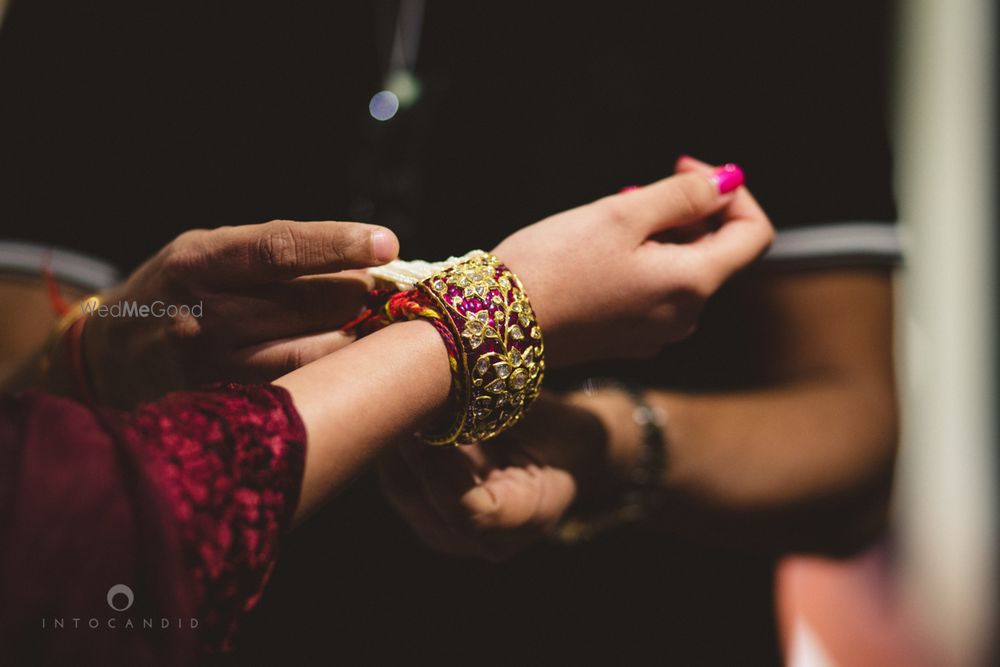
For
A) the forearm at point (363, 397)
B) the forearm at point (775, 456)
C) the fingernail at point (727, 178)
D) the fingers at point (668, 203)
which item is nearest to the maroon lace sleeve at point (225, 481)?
the forearm at point (363, 397)

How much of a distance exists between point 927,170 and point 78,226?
188cm

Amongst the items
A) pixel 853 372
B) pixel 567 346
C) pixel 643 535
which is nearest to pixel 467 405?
pixel 567 346

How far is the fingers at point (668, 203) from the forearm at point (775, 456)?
0.92 feet

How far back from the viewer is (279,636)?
24.6 inches

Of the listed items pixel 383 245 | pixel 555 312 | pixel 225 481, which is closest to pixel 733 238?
pixel 555 312

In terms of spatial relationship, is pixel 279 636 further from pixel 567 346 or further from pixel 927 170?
pixel 927 170

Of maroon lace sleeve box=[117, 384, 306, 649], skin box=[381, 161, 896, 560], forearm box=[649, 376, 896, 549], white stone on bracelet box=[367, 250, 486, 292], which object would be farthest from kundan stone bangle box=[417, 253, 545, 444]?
forearm box=[649, 376, 896, 549]

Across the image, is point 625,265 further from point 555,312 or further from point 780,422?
point 780,422

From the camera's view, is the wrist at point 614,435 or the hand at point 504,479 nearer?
the hand at point 504,479

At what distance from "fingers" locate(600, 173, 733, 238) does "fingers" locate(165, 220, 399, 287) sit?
164 millimetres

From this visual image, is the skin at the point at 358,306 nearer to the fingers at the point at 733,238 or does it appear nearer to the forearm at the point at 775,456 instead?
the fingers at the point at 733,238

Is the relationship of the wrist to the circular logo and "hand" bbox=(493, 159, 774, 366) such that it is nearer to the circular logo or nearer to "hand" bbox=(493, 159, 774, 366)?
"hand" bbox=(493, 159, 774, 366)

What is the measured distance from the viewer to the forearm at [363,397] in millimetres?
298

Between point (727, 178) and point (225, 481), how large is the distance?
410 mm
